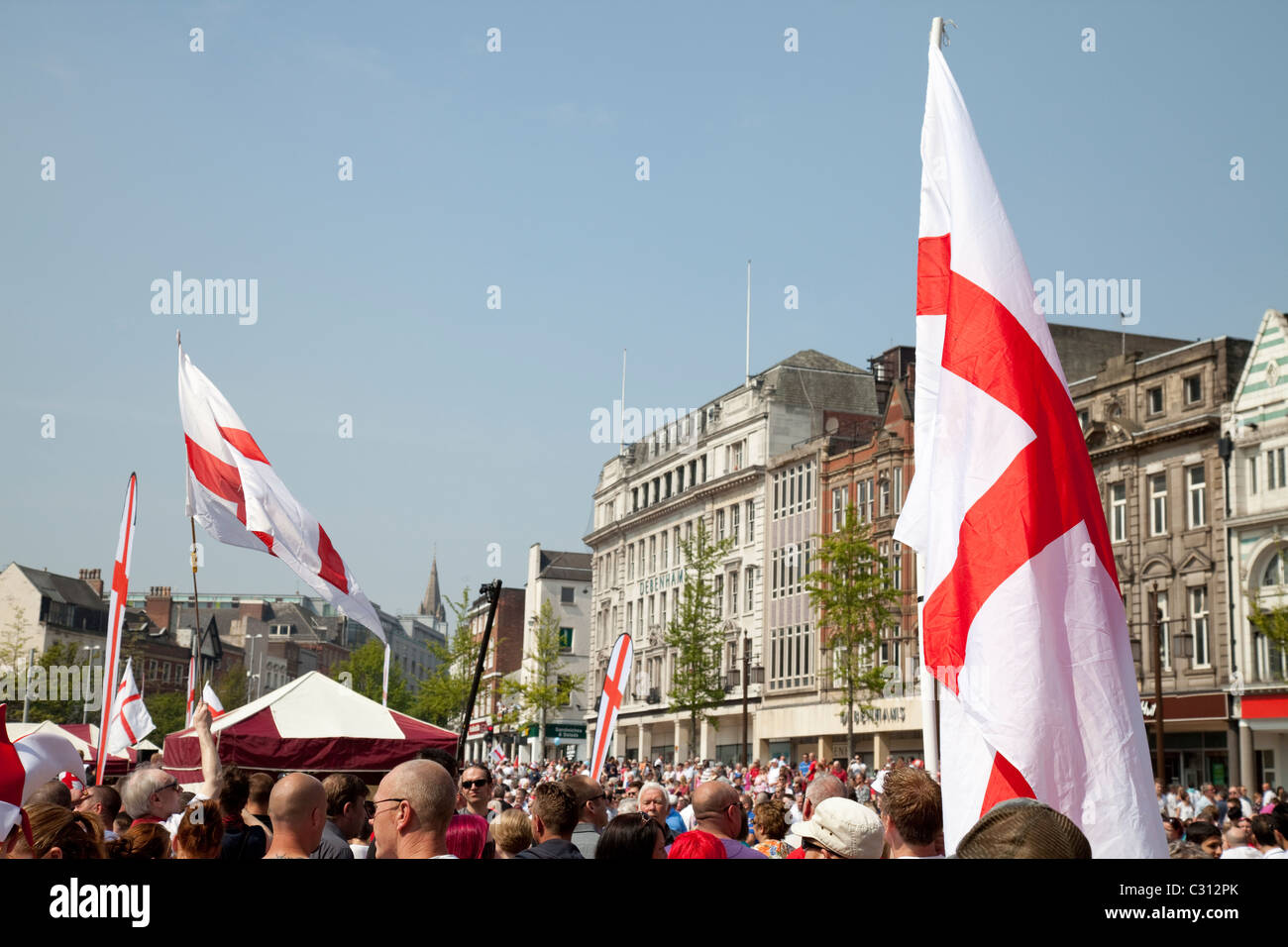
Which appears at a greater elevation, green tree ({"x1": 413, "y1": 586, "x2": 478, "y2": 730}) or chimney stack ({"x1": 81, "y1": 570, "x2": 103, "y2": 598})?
chimney stack ({"x1": 81, "y1": 570, "x2": 103, "y2": 598})

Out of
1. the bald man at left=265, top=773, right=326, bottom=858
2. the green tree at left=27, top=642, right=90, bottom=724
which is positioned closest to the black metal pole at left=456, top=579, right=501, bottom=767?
the bald man at left=265, top=773, right=326, bottom=858

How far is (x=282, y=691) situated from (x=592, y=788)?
31.2 feet

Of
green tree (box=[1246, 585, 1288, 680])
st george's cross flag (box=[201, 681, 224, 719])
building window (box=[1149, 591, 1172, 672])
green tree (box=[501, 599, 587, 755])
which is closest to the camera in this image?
st george's cross flag (box=[201, 681, 224, 719])

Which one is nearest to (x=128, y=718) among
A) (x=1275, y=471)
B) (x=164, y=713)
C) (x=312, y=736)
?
(x=312, y=736)

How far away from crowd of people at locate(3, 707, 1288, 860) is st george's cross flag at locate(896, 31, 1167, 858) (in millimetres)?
678

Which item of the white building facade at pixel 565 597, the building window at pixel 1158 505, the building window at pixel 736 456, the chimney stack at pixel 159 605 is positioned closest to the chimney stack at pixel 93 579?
the chimney stack at pixel 159 605

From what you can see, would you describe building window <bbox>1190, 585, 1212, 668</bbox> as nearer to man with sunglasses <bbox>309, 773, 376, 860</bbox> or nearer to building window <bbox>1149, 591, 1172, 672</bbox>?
building window <bbox>1149, 591, 1172, 672</bbox>

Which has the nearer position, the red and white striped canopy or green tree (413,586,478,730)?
the red and white striped canopy

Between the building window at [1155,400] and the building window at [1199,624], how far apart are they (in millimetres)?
5922

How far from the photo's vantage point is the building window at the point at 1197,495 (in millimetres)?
42219

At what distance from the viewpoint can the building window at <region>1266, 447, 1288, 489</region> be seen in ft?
131

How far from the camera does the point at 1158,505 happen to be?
4397 cm
